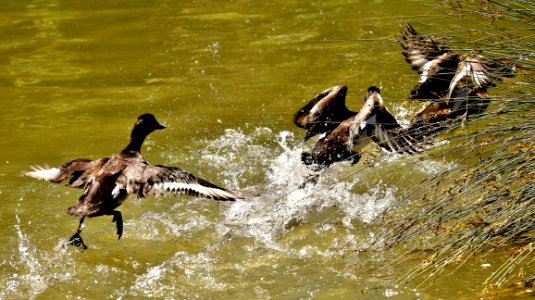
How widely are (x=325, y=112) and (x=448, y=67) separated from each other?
1.38 meters

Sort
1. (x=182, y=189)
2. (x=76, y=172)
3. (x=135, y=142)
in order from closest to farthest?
(x=182, y=189), (x=76, y=172), (x=135, y=142)

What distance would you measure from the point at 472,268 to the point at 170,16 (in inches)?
299

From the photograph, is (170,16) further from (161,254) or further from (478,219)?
(478,219)

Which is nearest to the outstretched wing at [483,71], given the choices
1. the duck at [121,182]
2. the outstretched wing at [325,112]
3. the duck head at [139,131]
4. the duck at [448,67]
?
the duck at [448,67]

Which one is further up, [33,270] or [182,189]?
[182,189]

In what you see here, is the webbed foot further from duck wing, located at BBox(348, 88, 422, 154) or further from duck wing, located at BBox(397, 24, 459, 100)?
duck wing, located at BBox(397, 24, 459, 100)

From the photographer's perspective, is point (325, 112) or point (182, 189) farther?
point (325, 112)

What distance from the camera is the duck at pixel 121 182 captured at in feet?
19.3

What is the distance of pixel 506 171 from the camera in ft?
14.9

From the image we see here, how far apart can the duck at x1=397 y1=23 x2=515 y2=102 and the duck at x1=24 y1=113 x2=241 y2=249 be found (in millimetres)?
1515

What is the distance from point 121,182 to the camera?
617 centimetres

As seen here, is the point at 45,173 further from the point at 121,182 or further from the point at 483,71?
the point at 483,71

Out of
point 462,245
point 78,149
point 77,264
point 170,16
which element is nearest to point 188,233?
point 77,264

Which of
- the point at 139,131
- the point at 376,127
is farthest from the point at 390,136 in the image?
the point at 139,131
